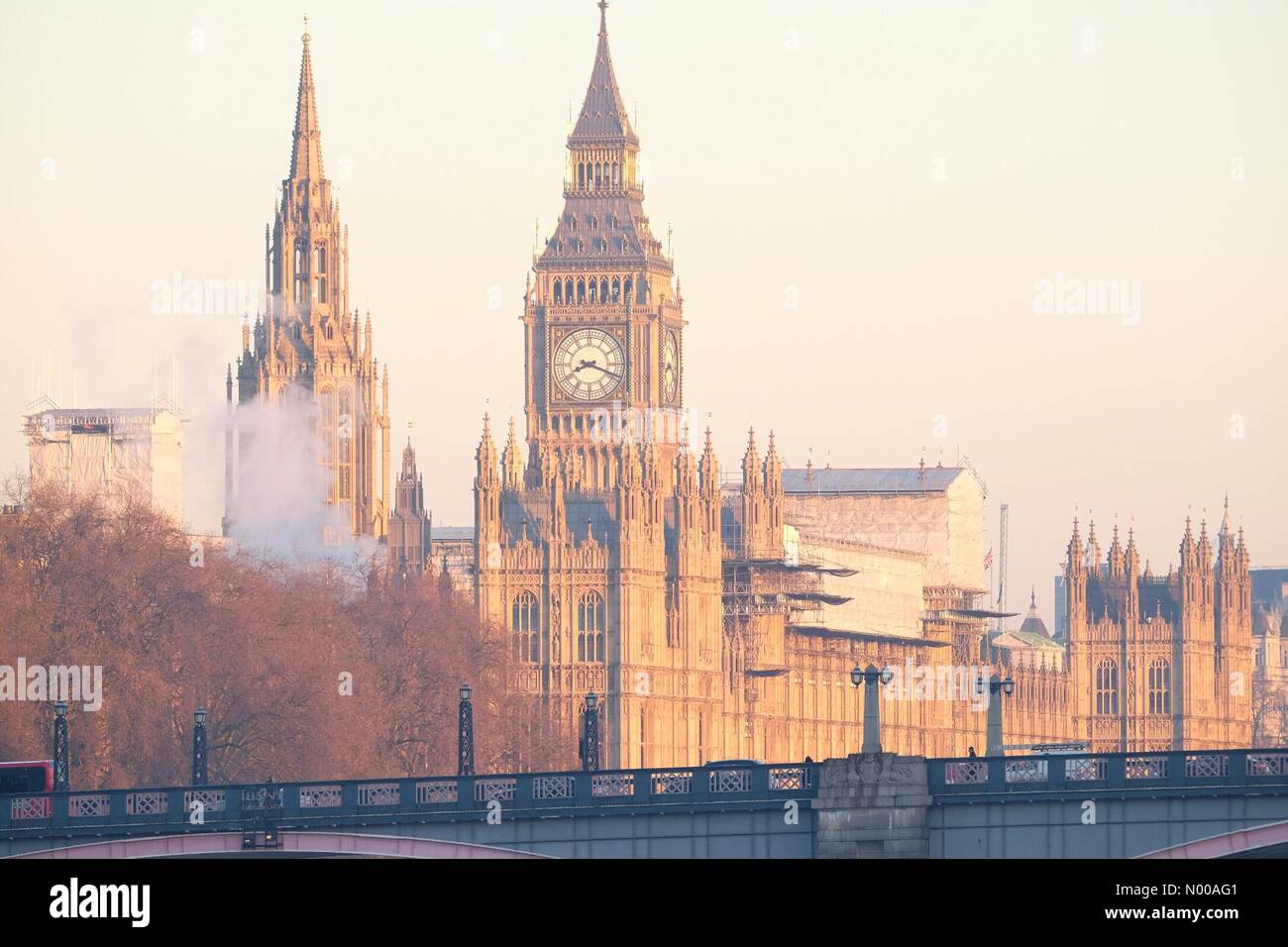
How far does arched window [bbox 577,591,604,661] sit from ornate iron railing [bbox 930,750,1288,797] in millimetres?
94560

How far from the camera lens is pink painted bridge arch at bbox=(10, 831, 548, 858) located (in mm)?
103312

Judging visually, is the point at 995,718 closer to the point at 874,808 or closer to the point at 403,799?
the point at 874,808

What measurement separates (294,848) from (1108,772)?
18.1m

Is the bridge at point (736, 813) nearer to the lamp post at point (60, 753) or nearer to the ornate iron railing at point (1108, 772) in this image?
the ornate iron railing at point (1108, 772)

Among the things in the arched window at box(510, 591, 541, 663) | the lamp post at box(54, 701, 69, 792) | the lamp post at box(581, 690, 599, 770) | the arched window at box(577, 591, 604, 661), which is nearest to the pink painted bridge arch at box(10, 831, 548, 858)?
the lamp post at box(54, 701, 69, 792)

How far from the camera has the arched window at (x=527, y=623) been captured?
195 metres

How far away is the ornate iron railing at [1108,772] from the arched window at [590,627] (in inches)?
3723

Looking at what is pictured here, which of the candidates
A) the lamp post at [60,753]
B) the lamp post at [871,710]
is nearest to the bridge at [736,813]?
the lamp post at [871,710]

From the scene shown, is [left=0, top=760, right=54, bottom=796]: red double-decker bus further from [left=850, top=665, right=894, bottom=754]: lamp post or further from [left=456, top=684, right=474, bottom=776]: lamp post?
[left=850, top=665, right=894, bottom=754]: lamp post
